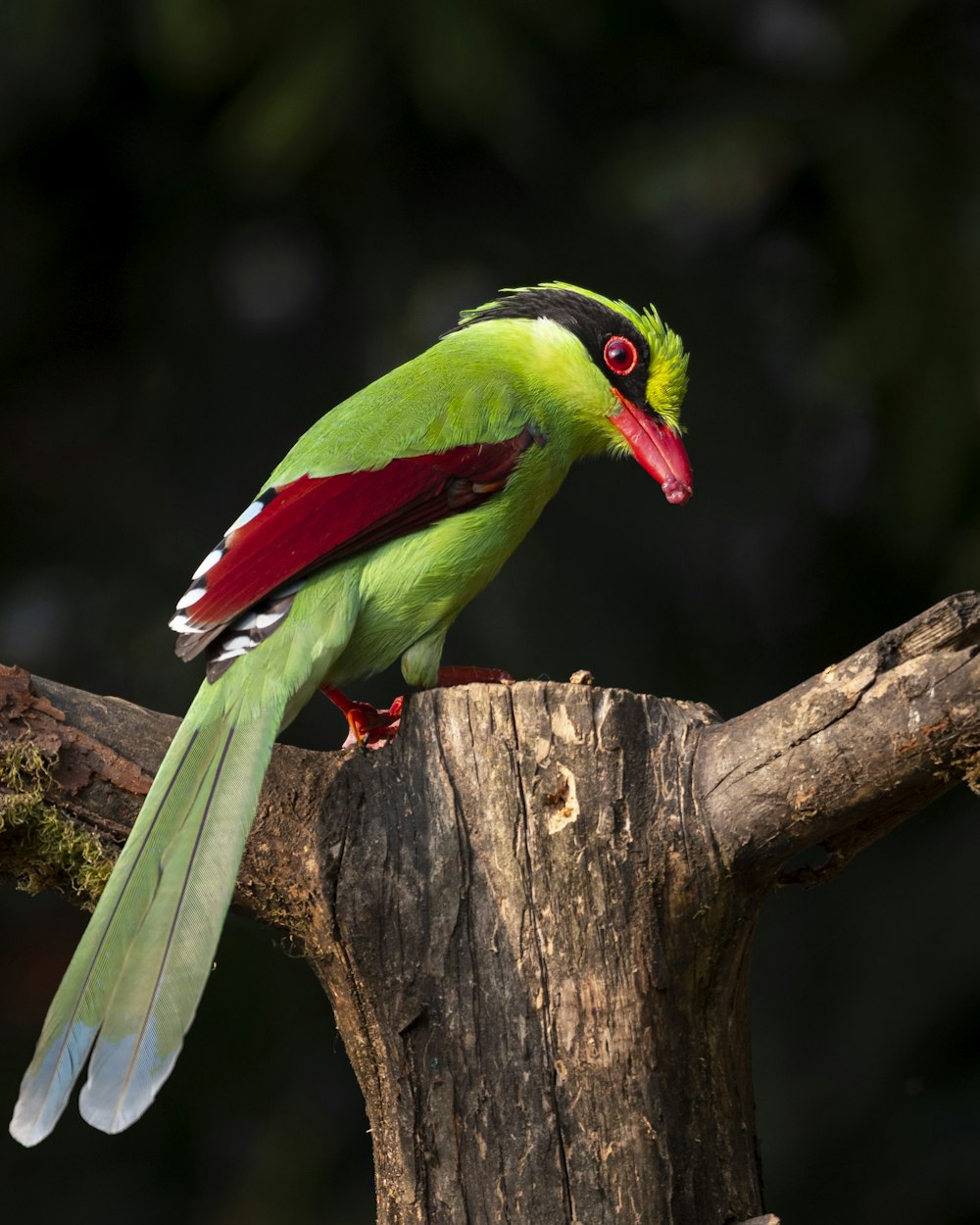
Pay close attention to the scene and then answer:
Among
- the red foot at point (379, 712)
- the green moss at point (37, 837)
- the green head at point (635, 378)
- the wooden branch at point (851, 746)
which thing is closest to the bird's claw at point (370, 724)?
the red foot at point (379, 712)

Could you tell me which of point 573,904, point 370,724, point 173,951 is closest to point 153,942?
point 173,951

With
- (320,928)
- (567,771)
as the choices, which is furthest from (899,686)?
(320,928)

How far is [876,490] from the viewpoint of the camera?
6020 millimetres

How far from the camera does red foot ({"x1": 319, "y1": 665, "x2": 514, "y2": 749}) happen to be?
11.0 feet

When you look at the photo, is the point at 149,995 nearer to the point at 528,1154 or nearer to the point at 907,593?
the point at 528,1154

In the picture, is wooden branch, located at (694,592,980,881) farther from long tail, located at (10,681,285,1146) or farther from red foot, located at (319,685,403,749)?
long tail, located at (10,681,285,1146)

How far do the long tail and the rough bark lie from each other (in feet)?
0.61

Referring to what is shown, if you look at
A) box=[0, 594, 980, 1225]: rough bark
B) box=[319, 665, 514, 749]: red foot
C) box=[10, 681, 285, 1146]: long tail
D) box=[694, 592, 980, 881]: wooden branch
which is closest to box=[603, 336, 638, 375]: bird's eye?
box=[319, 665, 514, 749]: red foot

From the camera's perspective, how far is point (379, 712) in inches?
145

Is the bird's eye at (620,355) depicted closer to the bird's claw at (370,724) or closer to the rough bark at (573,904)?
the bird's claw at (370,724)

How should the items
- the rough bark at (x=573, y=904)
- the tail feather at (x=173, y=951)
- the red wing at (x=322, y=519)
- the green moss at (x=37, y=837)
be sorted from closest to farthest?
the tail feather at (x=173, y=951), the rough bark at (x=573, y=904), the green moss at (x=37, y=837), the red wing at (x=322, y=519)

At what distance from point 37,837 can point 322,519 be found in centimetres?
90

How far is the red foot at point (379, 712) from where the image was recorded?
3.35 metres

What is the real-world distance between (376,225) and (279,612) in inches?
113
